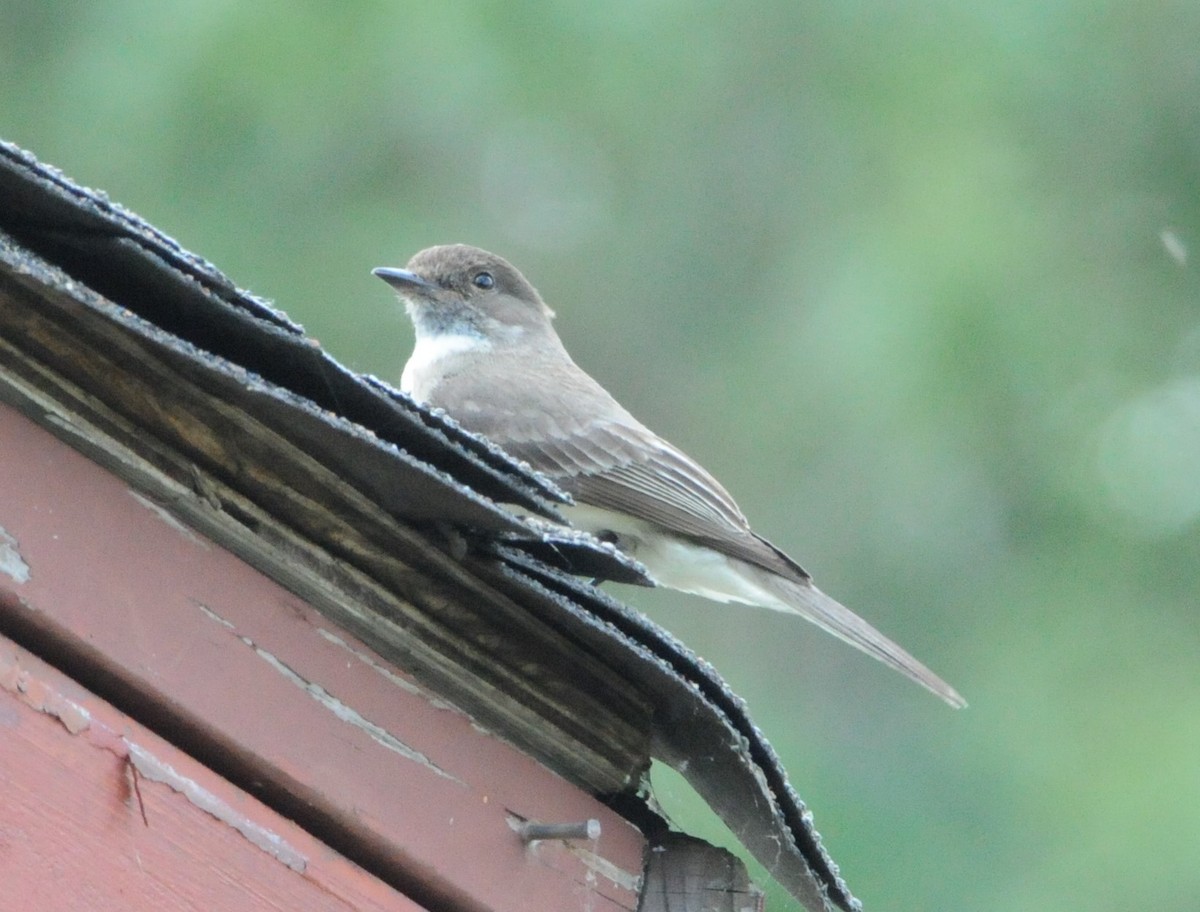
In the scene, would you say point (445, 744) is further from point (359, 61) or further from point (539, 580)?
point (359, 61)

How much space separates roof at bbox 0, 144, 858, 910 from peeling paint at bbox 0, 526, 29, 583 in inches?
4.5

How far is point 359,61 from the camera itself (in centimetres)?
777

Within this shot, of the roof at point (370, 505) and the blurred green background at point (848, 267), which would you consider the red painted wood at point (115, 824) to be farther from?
the blurred green background at point (848, 267)

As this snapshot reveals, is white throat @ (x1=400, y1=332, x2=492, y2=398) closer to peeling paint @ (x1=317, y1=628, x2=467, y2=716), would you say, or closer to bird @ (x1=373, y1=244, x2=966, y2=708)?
bird @ (x1=373, y1=244, x2=966, y2=708)

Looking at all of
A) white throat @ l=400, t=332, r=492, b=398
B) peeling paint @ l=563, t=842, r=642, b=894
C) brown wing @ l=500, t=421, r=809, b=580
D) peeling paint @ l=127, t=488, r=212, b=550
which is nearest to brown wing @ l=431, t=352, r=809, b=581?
brown wing @ l=500, t=421, r=809, b=580

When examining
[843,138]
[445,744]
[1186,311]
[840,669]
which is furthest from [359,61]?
[445,744]

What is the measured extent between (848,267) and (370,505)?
667 cm

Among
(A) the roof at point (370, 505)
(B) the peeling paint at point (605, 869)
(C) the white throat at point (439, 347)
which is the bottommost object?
(B) the peeling paint at point (605, 869)

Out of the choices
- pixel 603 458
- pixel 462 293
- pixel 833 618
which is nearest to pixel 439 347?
pixel 462 293

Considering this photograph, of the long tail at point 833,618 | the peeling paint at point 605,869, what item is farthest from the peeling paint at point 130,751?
the long tail at point 833,618

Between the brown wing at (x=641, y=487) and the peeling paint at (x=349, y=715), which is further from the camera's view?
the brown wing at (x=641, y=487)

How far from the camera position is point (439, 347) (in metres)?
5.23

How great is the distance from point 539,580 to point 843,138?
7.60m

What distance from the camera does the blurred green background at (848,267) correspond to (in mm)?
7328
